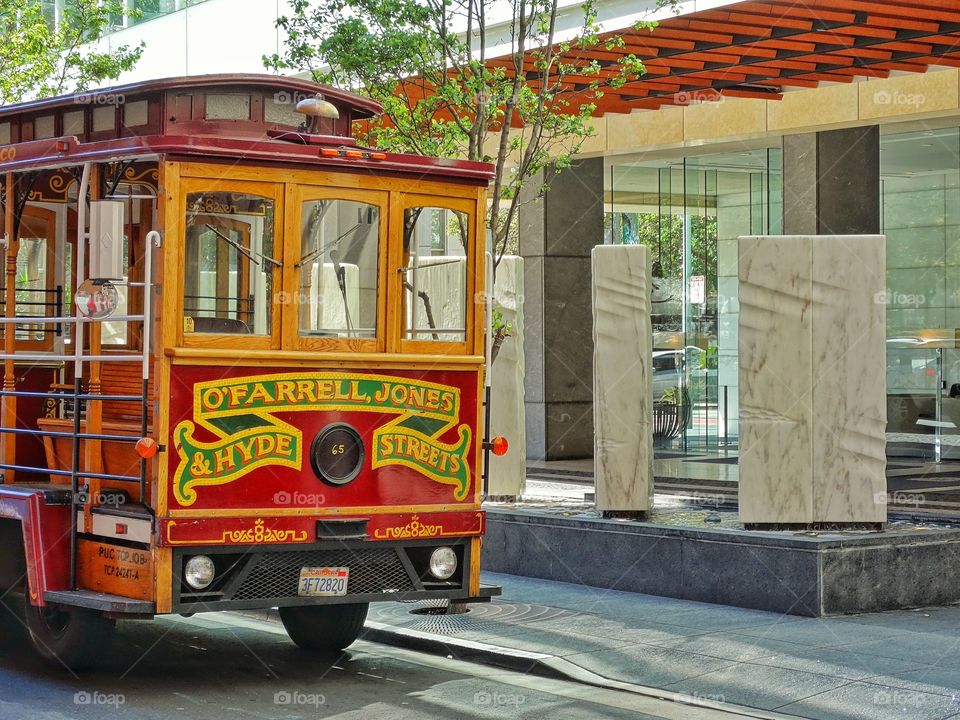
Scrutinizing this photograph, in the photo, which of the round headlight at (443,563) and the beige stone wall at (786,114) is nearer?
the round headlight at (443,563)

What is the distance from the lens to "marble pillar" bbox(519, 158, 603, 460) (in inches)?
797

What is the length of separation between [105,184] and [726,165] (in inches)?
557

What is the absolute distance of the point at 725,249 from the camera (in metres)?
22.1

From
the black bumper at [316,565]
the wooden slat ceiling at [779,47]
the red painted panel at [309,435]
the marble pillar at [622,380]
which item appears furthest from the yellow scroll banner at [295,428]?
the wooden slat ceiling at [779,47]

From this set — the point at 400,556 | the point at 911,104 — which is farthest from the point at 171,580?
the point at 911,104

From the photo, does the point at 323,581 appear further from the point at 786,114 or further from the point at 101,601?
the point at 786,114

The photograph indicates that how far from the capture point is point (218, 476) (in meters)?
8.34

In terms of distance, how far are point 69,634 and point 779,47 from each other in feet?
33.2

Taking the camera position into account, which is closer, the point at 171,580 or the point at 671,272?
the point at 171,580

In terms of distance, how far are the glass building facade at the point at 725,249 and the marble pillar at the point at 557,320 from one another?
1220mm

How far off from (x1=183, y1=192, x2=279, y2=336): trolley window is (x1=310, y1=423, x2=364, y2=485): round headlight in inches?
27.9

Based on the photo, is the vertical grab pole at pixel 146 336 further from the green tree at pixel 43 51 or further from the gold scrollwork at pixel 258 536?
the green tree at pixel 43 51

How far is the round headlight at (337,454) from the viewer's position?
8.65 m

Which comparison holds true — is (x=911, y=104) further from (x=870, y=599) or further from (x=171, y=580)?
(x=171, y=580)
